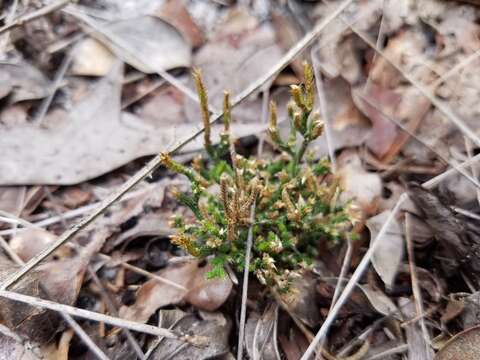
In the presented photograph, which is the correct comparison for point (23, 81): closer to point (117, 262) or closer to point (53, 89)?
point (53, 89)

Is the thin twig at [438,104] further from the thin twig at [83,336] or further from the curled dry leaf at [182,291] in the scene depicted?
the thin twig at [83,336]

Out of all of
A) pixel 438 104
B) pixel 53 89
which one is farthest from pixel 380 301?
pixel 53 89

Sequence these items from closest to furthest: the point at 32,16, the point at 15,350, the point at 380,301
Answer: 1. the point at 15,350
2. the point at 380,301
3. the point at 32,16

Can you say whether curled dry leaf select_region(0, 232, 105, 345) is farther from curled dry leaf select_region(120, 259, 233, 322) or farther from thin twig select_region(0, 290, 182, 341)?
curled dry leaf select_region(120, 259, 233, 322)

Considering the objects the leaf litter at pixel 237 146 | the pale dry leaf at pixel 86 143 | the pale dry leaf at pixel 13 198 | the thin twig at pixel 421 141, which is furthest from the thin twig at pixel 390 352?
the pale dry leaf at pixel 13 198

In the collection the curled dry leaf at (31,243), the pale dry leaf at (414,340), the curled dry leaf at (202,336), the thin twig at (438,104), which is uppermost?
the thin twig at (438,104)

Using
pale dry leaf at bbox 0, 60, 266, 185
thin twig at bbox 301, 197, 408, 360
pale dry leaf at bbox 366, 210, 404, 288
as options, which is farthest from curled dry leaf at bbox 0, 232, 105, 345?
pale dry leaf at bbox 366, 210, 404, 288

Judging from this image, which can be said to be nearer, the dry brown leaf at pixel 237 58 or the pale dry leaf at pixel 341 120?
the pale dry leaf at pixel 341 120

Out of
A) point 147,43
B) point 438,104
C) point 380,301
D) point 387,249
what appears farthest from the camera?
point 147,43
